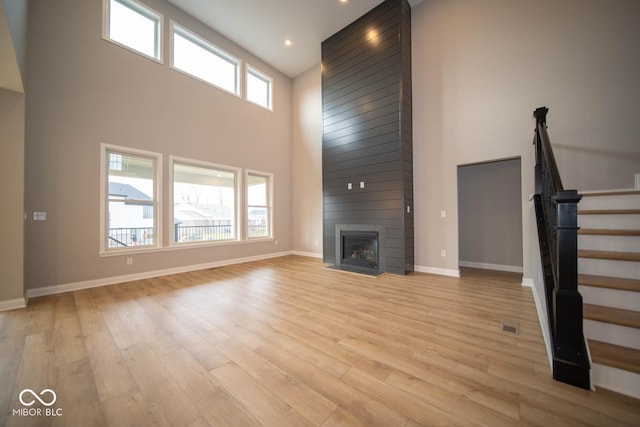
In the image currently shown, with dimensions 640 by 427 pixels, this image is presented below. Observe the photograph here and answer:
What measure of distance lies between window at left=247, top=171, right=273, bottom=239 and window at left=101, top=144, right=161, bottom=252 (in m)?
2.04

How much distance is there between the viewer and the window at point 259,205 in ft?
19.6

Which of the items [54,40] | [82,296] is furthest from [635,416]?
[54,40]

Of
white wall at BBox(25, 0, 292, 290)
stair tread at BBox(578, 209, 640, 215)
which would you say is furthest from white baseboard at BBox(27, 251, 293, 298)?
stair tread at BBox(578, 209, 640, 215)

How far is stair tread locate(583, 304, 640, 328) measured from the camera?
1.43 meters

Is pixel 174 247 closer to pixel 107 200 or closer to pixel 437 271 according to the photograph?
pixel 107 200

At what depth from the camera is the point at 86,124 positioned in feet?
11.9

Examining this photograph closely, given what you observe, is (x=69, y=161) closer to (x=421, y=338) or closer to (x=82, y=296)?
(x=82, y=296)

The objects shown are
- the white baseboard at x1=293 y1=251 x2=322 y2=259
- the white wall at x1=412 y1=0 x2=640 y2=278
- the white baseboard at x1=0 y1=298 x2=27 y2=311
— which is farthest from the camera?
the white baseboard at x1=293 y1=251 x2=322 y2=259

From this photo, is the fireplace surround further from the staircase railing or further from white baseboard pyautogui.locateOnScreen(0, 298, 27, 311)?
white baseboard pyautogui.locateOnScreen(0, 298, 27, 311)

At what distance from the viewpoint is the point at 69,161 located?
3475 mm

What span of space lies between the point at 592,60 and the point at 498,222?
273 cm

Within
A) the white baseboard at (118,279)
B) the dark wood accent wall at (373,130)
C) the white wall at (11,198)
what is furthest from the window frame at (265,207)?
the white wall at (11,198)

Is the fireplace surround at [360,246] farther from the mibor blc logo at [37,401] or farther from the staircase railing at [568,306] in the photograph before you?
the mibor blc logo at [37,401]

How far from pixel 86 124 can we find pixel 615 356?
21.1 ft
